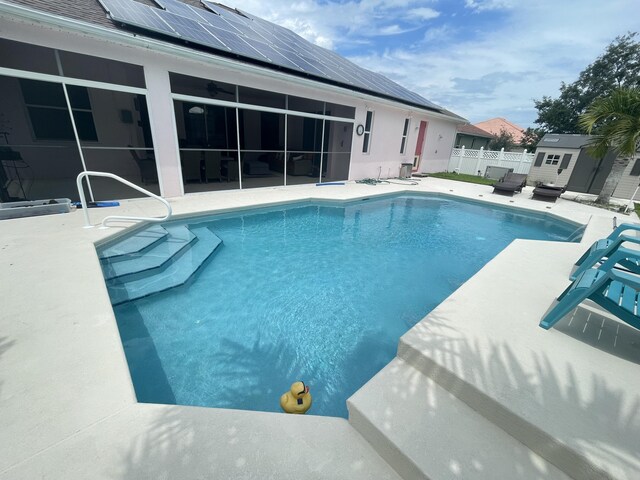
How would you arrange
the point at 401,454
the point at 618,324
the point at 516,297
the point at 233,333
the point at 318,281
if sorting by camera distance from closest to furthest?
the point at 401,454 → the point at 618,324 → the point at 516,297 → the point at 233,333 → the point at 318,281

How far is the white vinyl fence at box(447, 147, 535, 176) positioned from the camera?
15.4 m

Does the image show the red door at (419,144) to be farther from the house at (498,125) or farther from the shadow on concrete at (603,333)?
the house at (498,125)

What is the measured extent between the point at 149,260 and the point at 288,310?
2.37 metres

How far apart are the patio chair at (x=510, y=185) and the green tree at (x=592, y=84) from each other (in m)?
17.9

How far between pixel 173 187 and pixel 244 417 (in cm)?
689

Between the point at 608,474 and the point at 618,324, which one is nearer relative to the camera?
the point at 608,474

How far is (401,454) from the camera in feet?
4.56

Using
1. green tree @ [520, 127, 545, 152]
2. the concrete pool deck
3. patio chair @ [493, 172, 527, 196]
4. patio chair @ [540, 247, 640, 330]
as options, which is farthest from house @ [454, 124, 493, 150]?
the concrete pool deck

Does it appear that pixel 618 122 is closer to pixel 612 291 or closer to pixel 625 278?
pixel 612 291

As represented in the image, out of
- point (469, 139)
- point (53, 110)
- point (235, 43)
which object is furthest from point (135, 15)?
point (469, 139)

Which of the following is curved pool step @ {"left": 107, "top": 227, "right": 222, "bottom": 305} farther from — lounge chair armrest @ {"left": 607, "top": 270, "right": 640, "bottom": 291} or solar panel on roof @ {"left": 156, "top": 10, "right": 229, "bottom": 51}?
solar panel on roof @ {"left": 156, "top": 10, "right": 229, "bottom": 51}

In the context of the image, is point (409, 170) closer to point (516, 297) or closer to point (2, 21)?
point (516, 297)

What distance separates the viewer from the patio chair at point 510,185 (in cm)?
1016

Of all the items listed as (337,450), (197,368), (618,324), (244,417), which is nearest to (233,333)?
(197,368)
